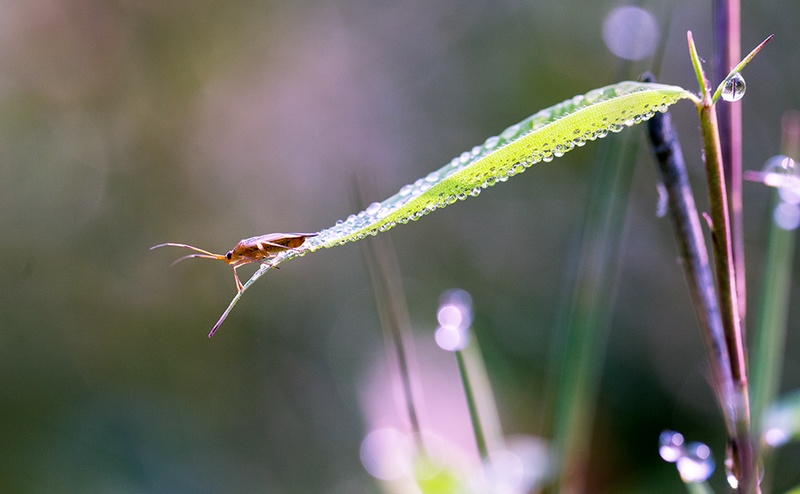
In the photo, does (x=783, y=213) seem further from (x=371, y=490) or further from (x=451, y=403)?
(x=371, y=490)

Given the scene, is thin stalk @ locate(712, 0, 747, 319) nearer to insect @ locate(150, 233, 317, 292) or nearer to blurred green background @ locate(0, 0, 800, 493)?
insect @ locate(150, 233, 317, 292)

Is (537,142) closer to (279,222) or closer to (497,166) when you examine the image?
(497,166)

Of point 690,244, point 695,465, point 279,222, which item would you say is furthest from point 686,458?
point 279,222

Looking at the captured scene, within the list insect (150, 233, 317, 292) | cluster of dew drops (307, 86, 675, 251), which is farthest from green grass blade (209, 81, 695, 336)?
insect (150, 233, 317, 292)

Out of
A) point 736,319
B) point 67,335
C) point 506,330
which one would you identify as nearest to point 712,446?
point 506,330

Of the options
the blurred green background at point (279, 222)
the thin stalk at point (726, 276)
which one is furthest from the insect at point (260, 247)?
the blurred green background at point (279, 222)

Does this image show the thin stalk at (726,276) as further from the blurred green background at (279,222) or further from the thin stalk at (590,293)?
the blurred green background at (279,222)
